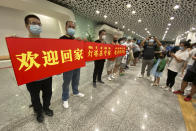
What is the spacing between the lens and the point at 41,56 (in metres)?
0.87

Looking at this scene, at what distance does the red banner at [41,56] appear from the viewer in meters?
0.72

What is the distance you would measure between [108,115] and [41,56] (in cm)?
128

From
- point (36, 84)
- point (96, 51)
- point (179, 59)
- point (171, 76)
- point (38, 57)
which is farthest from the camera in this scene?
point (171, 76)

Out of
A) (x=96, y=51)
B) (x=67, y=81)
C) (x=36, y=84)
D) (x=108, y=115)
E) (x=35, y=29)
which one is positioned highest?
(x=35, y=29)

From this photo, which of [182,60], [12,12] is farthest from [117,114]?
[12,12]

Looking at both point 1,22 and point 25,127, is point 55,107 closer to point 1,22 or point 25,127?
point 25,127

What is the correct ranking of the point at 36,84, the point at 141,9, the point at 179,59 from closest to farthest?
the point at 36,84, the point at 179,59, the point at 141,9

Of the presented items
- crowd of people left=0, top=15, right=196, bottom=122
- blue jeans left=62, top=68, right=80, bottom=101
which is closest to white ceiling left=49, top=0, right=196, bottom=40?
crowd of people left=0, top=15, right=196, bottom=122

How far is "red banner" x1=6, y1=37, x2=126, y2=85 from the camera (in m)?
0.72

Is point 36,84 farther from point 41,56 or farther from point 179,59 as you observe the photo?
point 179,59

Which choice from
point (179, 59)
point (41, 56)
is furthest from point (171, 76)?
point (41, 56)

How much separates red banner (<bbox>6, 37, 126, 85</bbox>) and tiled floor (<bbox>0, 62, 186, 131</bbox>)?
0.72m

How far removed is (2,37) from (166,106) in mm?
6374

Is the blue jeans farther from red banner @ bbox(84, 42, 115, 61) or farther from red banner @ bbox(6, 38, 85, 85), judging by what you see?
red banner @ bbox(84, 42, 115, 61)
